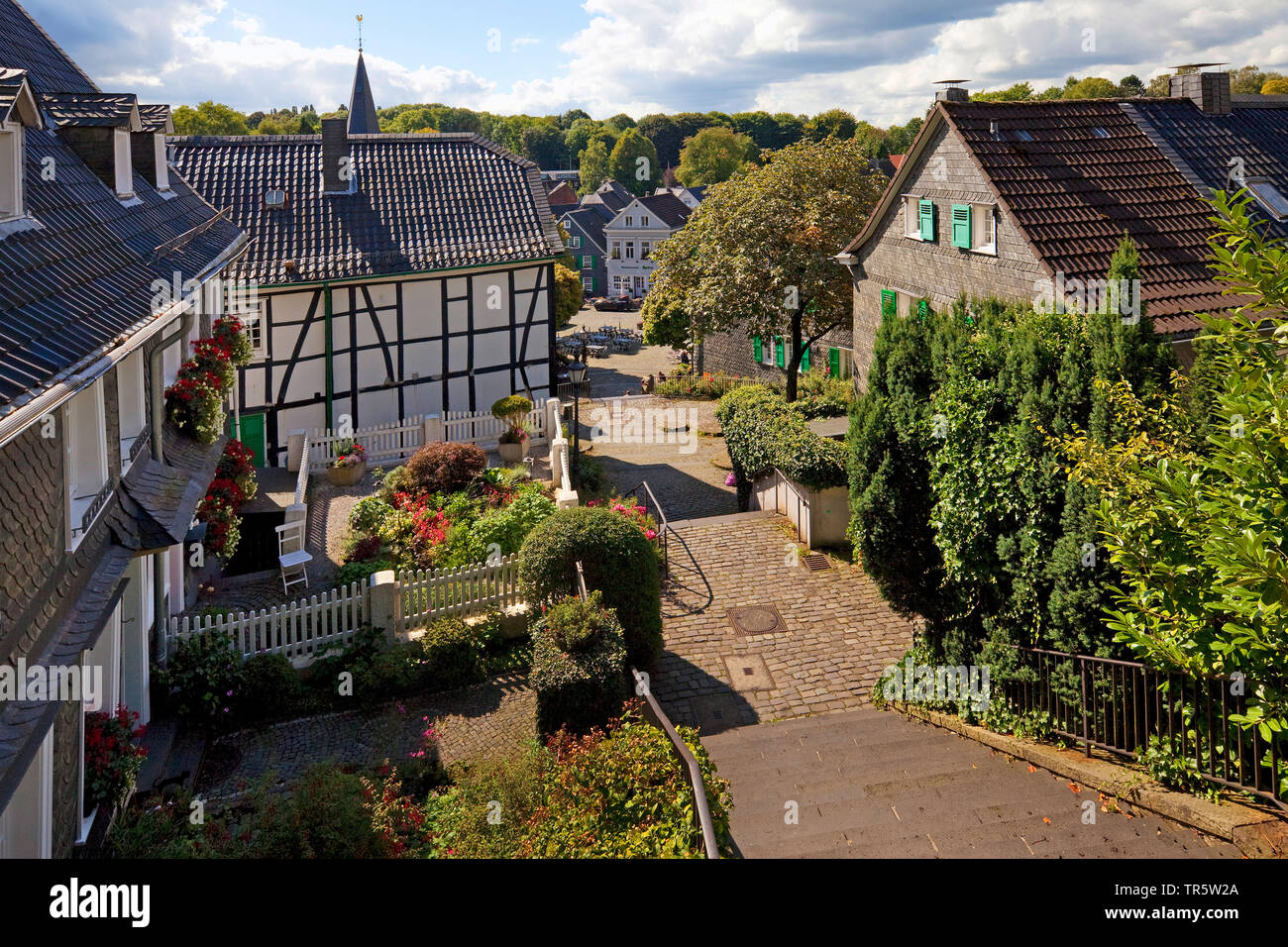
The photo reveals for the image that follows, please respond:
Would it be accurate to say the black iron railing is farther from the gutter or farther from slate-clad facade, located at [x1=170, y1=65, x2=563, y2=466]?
slate-clad facade, located at [x1=170, y1=65, x2=563, y2=466]

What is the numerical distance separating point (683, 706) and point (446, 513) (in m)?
6.21

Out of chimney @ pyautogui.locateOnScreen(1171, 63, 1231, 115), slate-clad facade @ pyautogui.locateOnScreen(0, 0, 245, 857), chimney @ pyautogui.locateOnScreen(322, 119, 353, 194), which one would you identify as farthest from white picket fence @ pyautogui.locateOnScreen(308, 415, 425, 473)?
chimney @ pyautogui.locateOnScreen(1171, 63, 1231, 115)

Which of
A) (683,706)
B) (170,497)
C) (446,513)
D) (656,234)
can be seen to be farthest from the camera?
(656,234)

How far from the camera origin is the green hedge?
1717 cm

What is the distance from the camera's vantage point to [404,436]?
20531mm

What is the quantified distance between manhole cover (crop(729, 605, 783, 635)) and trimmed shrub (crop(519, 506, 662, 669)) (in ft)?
6.31

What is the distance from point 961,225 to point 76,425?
15698mm

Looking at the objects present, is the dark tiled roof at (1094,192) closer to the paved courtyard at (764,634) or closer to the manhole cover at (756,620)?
the paved courtyard at (764,634)

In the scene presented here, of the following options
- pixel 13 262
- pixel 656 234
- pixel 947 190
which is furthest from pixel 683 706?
pixel 656 234

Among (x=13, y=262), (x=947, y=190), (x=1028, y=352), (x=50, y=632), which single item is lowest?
(x=50, y=632)

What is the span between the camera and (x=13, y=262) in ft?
23.2

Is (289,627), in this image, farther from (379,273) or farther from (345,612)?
(379,273)

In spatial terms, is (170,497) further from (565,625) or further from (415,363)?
(415,363)

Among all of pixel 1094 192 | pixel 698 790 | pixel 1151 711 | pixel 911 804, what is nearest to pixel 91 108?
pixel 698 790
